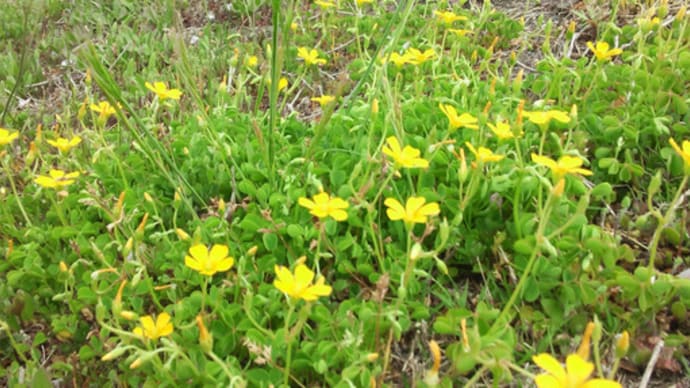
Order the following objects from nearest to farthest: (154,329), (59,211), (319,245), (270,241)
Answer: (154,329) < (319,245) < (270,241) < (59,211)

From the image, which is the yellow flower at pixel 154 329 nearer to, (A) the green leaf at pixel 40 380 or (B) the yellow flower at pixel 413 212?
(A) the green leaf at pixel 40 380

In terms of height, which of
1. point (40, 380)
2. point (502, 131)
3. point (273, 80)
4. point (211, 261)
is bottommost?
point (40, 380)

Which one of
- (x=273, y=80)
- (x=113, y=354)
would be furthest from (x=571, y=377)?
(x=273, y=80)

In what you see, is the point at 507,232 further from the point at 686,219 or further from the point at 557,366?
the point at 557,366

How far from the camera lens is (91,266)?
1890 mm

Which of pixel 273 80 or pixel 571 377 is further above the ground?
pixel 273 80

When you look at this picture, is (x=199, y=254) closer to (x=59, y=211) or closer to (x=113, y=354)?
(x=113, y=354)

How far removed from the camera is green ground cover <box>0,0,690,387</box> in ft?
4.86

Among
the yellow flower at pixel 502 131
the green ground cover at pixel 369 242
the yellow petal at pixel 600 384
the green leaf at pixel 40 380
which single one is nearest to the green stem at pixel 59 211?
the green ground cover at pixel 369 242

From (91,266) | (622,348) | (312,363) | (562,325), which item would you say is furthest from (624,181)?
(91,266)

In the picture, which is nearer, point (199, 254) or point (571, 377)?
point (571, 377)

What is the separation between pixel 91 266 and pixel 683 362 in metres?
1.64

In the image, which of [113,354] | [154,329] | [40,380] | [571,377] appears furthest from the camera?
[40,380]

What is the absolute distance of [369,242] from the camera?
1870 mm
